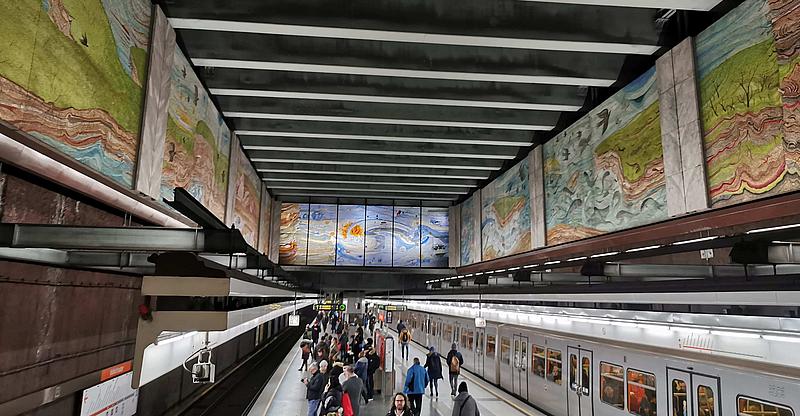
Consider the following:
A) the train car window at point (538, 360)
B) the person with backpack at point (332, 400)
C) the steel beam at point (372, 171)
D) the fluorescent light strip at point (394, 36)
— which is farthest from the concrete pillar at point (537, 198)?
the person with backpack at point (332, 400)

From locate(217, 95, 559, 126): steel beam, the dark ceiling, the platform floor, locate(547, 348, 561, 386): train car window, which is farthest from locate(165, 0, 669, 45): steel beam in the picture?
the platform floor

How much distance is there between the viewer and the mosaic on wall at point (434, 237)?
21.8 meters

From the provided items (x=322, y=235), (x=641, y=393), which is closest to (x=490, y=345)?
(x=641, y=393)

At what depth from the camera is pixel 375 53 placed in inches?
357

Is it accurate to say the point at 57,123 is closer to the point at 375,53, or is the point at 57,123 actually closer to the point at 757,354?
the point at 375,53

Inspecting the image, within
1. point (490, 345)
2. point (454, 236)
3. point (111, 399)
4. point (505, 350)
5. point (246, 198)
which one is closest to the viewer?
point (111, 399)

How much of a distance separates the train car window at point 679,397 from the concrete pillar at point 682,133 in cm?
266

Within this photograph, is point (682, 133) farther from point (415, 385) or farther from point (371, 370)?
point (371, 370)

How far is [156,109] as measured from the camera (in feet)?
23.2

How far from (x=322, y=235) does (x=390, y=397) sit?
34.5 feet

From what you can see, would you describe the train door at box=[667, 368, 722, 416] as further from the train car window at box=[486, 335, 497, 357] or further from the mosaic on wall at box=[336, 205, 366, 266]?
the mosaic on wall at box=[336, 205, 366, 266]

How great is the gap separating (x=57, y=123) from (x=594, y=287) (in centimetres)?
644

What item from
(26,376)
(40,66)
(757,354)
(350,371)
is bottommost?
(350,371)

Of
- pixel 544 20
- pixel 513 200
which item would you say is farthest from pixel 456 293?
pixel 544 20
